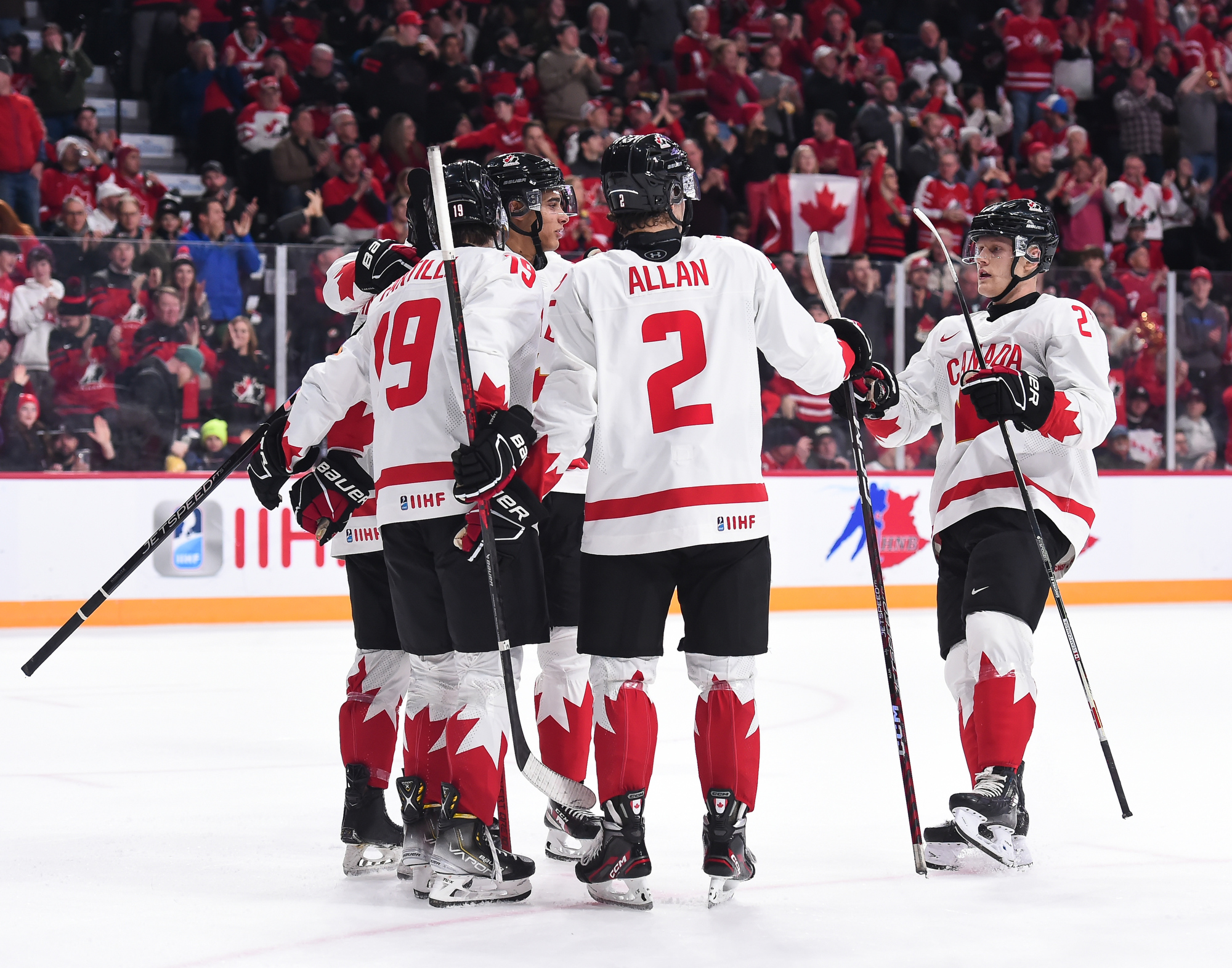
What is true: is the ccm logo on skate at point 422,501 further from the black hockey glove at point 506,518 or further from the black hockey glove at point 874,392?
the black hockey glove at point 874,392

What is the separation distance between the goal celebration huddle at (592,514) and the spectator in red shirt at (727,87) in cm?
790

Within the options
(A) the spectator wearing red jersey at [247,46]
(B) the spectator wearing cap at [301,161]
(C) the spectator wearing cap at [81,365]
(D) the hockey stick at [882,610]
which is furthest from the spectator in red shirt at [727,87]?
(D) the hockey stick at [882,610]

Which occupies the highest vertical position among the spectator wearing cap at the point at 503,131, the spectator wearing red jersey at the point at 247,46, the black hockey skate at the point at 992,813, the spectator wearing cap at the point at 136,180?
the spectator wearing red jersey at the point at 247,46

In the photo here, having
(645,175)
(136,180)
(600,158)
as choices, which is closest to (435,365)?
(645,175)

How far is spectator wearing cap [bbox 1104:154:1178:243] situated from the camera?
11039mm

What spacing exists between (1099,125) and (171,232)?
25.6 feet

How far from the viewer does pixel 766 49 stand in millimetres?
11367

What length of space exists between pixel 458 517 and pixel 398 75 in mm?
7764

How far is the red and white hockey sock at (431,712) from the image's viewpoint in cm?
305

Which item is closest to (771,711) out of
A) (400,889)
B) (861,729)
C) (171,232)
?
(861,729)

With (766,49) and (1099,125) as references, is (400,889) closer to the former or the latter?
(766,49)

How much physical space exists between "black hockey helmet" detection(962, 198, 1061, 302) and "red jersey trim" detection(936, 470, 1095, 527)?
0.47 metres

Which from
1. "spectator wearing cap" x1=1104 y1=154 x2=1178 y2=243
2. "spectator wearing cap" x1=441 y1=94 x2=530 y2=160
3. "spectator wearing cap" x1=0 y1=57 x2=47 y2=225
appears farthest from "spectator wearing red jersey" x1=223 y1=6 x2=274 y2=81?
"spectator wearing cap" x1=1104 y1=154 x2=1178 y2=243

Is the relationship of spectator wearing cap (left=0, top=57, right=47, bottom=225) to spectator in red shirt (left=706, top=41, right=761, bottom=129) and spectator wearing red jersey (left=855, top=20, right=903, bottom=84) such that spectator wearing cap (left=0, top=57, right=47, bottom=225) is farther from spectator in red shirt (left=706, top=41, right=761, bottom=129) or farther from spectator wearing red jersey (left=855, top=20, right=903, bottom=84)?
spectator wearing red jersey (left=855, top=20, right=903, bottom=84)
